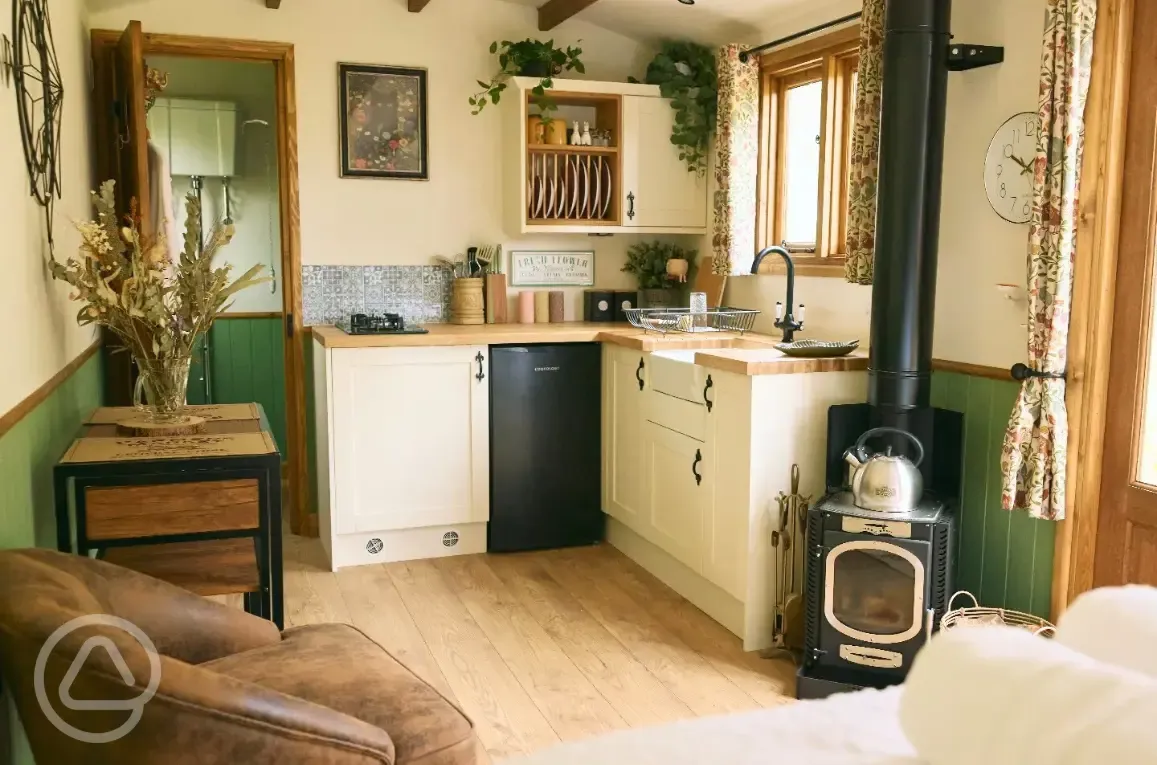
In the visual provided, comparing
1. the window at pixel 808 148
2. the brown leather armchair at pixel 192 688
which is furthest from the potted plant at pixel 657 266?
the brown leather armchair at pixel 192 688

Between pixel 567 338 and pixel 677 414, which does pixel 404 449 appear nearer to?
pixel 567 338

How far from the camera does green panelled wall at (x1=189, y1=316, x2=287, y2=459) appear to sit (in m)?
5.90

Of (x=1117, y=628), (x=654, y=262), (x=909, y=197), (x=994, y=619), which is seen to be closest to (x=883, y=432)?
(x=994, y=619)

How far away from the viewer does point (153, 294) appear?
283 centimetres

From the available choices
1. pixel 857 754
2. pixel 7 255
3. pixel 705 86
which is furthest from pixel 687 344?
pixel 857 754

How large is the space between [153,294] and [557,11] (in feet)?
8.46

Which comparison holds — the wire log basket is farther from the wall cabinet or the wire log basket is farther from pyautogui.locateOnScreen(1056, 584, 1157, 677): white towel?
the wall cabinet

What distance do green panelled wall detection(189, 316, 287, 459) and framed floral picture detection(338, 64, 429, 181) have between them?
63.6 inches

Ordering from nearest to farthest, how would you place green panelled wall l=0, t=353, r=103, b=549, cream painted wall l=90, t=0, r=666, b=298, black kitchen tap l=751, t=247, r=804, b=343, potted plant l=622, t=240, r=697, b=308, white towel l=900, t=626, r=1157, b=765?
white towel l=900, t=626, r=1157, b=765 < green panelled wall l=0, t=353, r=103, b=549 < black kitchen tap l=751, t=247, r=804, b=343 < cream painted wall l=90, t=0, r=666, b=298 < potted plant l=622, t=240, r=697, b=308

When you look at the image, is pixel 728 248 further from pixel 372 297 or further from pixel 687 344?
pixel 372 297

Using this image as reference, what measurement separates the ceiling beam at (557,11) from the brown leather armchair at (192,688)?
10.6 feet

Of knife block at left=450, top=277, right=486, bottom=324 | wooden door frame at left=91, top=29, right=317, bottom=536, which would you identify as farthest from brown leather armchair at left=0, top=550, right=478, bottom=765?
knife block at left=450, top=277, right=486, bottom=324

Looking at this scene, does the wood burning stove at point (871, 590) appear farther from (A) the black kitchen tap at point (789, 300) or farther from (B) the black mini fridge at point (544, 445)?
(B) the black mini fridge at point (544, 445)

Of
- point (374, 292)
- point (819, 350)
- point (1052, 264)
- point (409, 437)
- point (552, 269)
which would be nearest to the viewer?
point (1052, 264)
